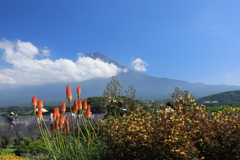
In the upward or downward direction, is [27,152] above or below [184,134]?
below

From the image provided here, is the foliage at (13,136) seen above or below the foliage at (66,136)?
below

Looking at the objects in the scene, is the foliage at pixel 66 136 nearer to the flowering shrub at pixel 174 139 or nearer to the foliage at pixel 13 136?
the flowering shrub at pixel 174 139

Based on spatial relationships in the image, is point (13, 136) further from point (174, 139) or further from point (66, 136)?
point (174, 139)

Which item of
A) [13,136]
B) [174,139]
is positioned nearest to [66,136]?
[174,139]

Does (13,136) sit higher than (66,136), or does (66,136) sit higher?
(66,136)

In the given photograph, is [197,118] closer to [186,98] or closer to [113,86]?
[186,98]

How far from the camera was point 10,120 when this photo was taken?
15484 millimetres

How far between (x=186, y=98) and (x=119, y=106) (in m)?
3.37

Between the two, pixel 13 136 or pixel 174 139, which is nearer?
pixel 174 139

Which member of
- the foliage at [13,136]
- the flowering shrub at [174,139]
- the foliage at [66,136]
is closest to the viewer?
the foliage at [66,136]

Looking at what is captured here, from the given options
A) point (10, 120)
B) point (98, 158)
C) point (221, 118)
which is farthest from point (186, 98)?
point (10, 120)

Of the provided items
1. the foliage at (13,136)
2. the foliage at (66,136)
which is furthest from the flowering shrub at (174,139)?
the foliage at (13,136)

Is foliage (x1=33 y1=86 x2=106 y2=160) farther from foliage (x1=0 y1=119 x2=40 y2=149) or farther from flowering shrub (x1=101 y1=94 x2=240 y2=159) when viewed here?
foliage (x1=0 y1=119 x2=40 y2=149)

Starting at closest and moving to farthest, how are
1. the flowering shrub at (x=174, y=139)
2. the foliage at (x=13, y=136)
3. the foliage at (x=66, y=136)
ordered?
the foliage at (x=66, y=136)
the flowering shrub at (x=174, y=139)
the foliage at (x=13, y=136)
